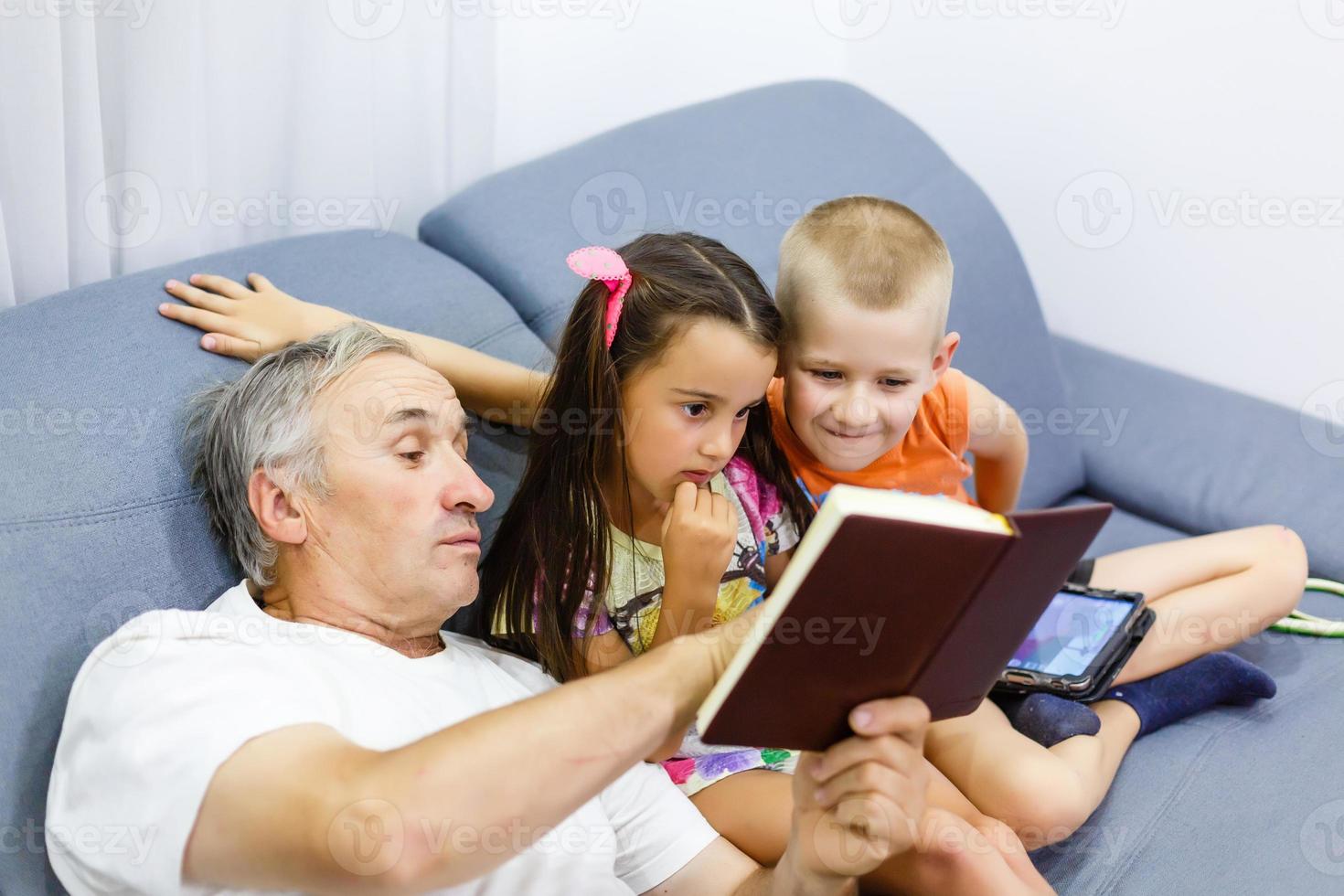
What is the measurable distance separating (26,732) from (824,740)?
2.49 ft

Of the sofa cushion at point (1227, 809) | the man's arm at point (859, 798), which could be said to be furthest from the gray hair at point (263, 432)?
the sofa cushion at point (1227, 809)

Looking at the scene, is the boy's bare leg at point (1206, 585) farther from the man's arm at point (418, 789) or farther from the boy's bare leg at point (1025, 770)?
the man's arm at point (418, 789)

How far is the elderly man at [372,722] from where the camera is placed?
98 centimetres

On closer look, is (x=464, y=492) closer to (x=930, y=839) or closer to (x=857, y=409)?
(x=857, y=409)

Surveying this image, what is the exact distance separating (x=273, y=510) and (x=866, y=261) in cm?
74

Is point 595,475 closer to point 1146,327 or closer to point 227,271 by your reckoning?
point 227,271

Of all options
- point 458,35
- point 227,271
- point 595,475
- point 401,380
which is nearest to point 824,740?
point 595,475

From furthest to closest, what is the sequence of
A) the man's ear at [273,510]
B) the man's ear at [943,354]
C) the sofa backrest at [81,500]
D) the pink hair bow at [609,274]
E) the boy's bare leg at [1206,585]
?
the boy's bare leg at [1206,585], the man's ear at [943,354], the pink hair bow at [609,274], the man's ear at [273,510], the sofa backrest at [81,500]

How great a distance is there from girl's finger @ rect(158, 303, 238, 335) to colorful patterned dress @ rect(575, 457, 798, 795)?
1.68ft

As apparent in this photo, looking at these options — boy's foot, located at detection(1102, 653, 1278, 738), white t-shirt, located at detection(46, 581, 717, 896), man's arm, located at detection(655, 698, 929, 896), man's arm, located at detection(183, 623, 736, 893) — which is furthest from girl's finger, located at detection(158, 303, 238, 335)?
boy's foot, located at detection(1102, 653, 1278, 738)

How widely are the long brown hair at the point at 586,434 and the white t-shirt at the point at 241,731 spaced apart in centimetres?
8

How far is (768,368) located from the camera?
1.45m

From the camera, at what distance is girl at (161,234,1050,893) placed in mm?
1382

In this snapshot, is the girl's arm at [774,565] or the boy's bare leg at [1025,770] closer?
the boy's bare leg at [1025,770]
